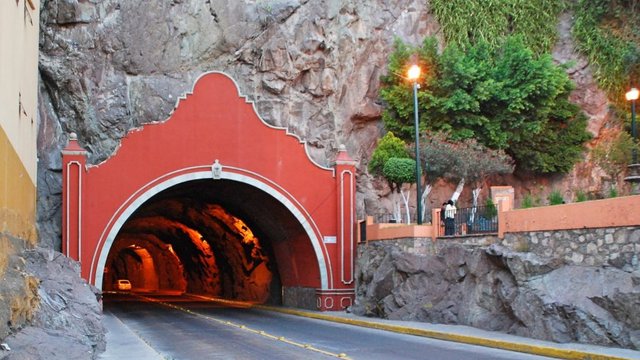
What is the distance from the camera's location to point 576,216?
1692cm

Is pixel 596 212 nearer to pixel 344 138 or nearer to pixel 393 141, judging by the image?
pixel 393 141

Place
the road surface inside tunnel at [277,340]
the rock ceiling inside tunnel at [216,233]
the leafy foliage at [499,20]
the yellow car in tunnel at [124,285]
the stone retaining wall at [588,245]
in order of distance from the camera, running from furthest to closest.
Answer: the yellow car in tunnel at [124,285] → the leafy foliage at [499,20] → the rock ceiling inside tunnel at [216,233] → the road surface inside tunnel at [277,340] → the stone retaining wall at [588,245]

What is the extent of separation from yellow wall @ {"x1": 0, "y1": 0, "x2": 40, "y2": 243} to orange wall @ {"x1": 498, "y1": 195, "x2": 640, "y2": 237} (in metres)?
11.6

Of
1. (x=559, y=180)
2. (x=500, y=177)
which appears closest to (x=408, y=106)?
(x=500, y=177)

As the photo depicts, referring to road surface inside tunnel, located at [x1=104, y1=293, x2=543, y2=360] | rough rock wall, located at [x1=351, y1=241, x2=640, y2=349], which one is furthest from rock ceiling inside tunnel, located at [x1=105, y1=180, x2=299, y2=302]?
rough rock wall, located at [x1=351, y1=241, x2=640, y2=349]

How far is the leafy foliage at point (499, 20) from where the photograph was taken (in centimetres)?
3828

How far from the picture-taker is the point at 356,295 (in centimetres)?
2886

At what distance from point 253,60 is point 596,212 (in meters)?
22.7

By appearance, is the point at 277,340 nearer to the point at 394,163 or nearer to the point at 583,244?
the point at 583,244

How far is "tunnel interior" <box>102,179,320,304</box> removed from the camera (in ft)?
105

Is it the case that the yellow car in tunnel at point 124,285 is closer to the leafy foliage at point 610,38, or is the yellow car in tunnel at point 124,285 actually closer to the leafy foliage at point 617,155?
the leafy foliage at point 610,38

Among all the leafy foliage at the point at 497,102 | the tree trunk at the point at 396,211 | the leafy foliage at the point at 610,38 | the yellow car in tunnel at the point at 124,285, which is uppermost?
the leafy foliage at the point at 610,38

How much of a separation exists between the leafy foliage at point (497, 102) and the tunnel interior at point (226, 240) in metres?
7.78

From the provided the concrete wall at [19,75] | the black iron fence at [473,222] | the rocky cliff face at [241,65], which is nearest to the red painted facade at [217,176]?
the rocky cliff face at [241,65]
